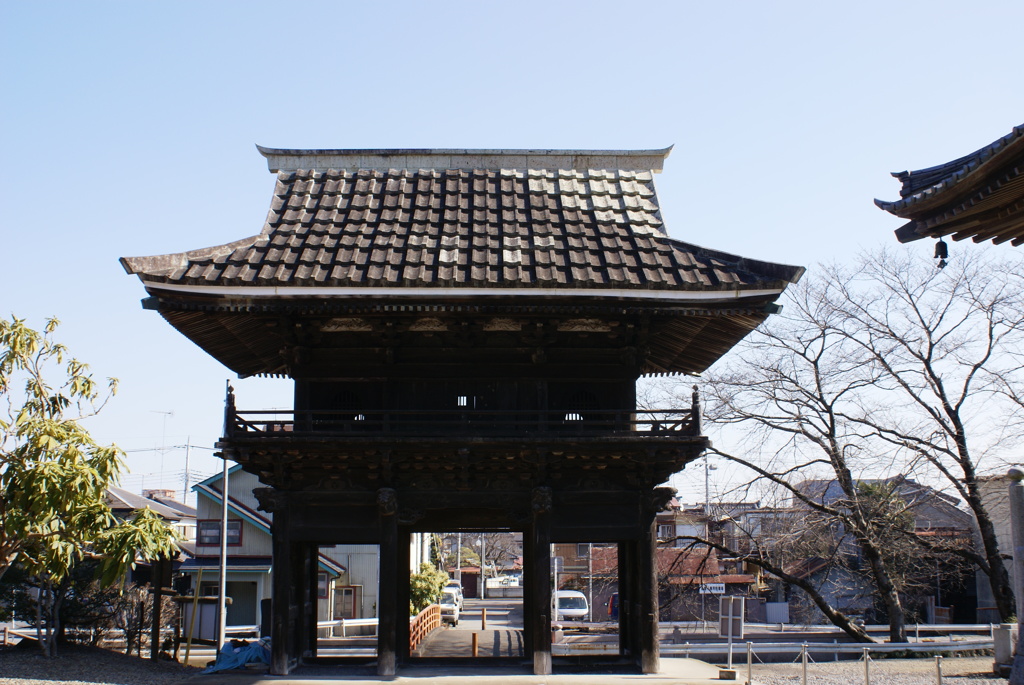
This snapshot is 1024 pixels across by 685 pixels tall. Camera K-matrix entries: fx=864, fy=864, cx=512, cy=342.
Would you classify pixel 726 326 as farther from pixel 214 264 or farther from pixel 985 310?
pixel 985 310

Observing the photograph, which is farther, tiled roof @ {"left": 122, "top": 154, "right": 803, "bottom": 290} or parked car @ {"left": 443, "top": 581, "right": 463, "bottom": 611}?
parked car @ {"left": 443, "top": 581, "right": 463, "bottom": 611}

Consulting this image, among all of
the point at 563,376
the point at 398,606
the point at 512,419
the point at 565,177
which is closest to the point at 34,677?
the point at 398,606

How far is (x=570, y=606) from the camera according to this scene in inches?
1591

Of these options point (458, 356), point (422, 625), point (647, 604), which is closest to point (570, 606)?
point (422, 625)

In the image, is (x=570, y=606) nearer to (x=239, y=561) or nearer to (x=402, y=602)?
(x=239, y=561)

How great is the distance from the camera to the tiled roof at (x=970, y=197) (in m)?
7.30

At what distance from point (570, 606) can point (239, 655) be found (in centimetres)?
2931

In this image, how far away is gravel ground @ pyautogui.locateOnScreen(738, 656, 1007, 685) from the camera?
20650 millimetres

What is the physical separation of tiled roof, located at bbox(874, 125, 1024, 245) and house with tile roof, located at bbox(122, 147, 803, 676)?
265 cm

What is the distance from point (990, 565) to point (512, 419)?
2195 cm

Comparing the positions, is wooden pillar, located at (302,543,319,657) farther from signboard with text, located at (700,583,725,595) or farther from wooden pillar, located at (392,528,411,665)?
signboard with text, located at (700,583,725,595)

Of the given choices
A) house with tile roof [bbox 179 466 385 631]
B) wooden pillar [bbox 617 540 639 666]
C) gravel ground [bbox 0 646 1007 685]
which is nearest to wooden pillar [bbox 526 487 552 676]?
wooden pillar [bbox 617 540 639 666]

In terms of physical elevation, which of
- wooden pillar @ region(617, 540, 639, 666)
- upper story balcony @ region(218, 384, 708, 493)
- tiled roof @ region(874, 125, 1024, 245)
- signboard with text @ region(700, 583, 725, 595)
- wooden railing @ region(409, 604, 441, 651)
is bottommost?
wooden railing @ region(409, 604, 441, 651)

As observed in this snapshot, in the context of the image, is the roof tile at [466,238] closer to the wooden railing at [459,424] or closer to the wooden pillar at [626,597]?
the wooden railing at [459,424]
